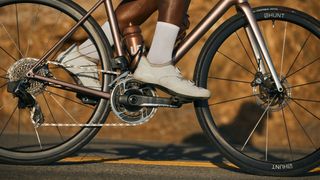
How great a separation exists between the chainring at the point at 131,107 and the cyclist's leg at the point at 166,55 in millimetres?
88

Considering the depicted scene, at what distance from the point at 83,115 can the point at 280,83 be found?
5.96 ft

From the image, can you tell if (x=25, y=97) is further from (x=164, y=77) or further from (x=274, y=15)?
(x=274, y=15)

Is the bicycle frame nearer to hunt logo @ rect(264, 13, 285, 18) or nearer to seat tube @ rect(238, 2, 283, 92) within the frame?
seat tube @ rect(238, 2, 283, 92)

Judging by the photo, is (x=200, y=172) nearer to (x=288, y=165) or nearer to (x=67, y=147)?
(x=288, y=165)

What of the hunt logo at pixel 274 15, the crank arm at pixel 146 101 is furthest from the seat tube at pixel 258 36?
the crank arm at pixel 146 101

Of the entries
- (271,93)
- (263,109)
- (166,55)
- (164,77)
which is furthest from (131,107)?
(263,109)

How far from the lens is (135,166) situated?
4250 millimetres

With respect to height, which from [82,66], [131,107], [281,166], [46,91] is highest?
[82,66]

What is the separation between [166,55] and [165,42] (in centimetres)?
8

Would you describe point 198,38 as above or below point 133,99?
above

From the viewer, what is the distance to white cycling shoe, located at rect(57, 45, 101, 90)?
4.06 m

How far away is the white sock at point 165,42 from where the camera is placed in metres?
3.94

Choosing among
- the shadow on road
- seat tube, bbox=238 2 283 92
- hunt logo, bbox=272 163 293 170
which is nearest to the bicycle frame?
seat tube, bbox=238 2 283 92

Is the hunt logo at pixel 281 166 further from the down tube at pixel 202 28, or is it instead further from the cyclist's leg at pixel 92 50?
the cyclist's leg at pixel 92 50
